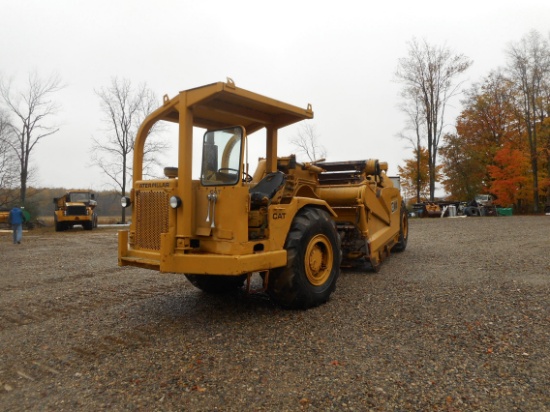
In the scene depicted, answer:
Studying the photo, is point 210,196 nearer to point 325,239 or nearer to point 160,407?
point 325,239

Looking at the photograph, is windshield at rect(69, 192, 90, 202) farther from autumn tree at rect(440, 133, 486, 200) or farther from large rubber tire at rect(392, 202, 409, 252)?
autumn tree at rect(440, 133, 486, 200)

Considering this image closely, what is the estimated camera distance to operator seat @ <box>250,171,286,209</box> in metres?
4.77

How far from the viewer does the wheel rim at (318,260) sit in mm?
5156

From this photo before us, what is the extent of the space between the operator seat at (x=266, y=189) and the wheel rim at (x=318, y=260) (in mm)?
791

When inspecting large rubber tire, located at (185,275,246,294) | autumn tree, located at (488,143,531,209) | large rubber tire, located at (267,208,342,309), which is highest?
autumn tree, located at (488,143,531,209)

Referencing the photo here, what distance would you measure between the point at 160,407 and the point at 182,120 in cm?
296

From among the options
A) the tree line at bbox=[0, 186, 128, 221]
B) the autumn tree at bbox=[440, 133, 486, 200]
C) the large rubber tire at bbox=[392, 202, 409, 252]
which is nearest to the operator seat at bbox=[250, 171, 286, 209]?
the large rubber tire at bbox=[392, 202, 409, 252]

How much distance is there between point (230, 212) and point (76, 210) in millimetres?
21338

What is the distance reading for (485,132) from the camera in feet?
116

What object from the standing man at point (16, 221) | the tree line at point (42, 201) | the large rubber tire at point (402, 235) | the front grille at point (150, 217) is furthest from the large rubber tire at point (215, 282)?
the tree line at point (42, 201)

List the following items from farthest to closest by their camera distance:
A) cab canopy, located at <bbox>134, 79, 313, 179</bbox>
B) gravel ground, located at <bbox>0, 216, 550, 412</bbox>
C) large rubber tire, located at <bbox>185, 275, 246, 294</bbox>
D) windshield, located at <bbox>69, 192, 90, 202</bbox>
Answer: windshield, located at <bbox>69, 192, 90, 202</bbox> < large rubber tire, located at <bbox>185, 275, 246, 294</bbox> < cab canopy, located at <bbox>134, 79, 313, 179</bbox> < gravel ground, located at <bbox>0, 216, 550, 412</bbox>

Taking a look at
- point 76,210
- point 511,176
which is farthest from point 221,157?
point 511,176

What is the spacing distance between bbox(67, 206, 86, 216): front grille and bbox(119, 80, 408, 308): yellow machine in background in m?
19.7

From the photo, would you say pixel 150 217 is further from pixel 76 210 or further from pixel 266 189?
pixel 76 210
